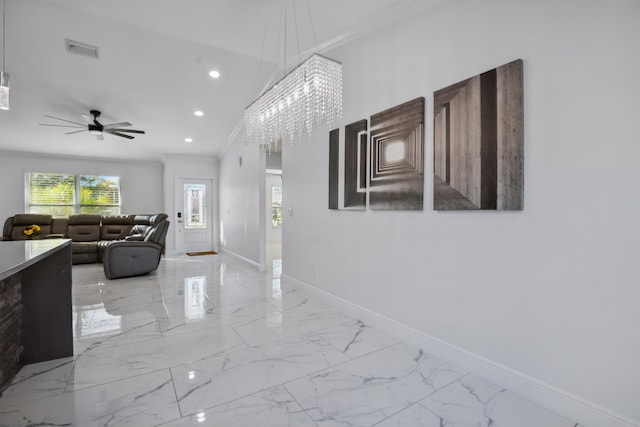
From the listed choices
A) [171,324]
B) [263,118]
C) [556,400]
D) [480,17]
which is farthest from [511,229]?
[171,324]

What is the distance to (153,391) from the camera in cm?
178

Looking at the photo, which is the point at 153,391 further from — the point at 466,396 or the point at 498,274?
the point at 498,274

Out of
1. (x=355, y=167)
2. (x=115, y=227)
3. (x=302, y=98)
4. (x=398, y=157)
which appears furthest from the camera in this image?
(x=115, y=227)

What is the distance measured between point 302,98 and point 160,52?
244 cm

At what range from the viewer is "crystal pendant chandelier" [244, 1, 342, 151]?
2127 millimetres

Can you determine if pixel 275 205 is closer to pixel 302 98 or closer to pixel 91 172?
pixel 91 172

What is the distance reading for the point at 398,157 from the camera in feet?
8.16

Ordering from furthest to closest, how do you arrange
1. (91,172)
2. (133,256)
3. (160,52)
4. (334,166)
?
(91,172)
(133,256)
(160,52)
(334,166)

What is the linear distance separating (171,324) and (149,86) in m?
3.40

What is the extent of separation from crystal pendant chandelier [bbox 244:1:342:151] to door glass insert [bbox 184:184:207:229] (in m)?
5.70

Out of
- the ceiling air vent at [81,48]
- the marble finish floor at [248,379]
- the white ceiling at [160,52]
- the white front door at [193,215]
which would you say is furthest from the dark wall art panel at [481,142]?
the white front door at [193,215]

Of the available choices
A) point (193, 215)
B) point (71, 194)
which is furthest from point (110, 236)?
point (71, 194)

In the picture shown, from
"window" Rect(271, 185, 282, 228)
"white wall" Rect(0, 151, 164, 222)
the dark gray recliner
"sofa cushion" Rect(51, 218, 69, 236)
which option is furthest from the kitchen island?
"window" Rect(271, 185, 282, 228)

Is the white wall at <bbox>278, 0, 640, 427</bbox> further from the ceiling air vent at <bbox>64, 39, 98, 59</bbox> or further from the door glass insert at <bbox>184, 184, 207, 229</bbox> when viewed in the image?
the door glass insert at <bbox>184, 184, 207, 229</bbox>
